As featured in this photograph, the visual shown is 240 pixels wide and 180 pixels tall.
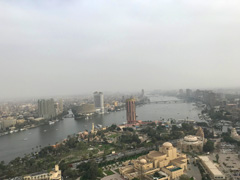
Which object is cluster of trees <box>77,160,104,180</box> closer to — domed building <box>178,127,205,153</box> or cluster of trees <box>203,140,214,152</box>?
domed building <box>178,127,205,153</box>

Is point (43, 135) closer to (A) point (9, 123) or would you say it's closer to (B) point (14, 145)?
(B) point (14, 145)

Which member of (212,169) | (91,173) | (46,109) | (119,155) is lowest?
(119,155)

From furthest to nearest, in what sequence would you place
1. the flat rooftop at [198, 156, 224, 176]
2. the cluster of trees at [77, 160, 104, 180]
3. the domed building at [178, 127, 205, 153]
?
the domed building at [178, 127, 205, 153] < the cluster of trees at [77, 160, 104, 180] < the flat rooftop at [198, 156, 224, 176]

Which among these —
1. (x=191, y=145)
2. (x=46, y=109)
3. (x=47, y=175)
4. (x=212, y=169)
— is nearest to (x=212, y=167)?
(x=212, y=169)

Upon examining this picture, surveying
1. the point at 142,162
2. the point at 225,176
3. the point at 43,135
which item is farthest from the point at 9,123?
the point at 225,176

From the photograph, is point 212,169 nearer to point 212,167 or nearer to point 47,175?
point 212,167

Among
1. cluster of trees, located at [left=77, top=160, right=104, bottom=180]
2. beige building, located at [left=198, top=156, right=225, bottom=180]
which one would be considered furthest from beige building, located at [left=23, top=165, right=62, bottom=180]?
beige building, located at [left=198, top=156, right=225, bottom=180]
